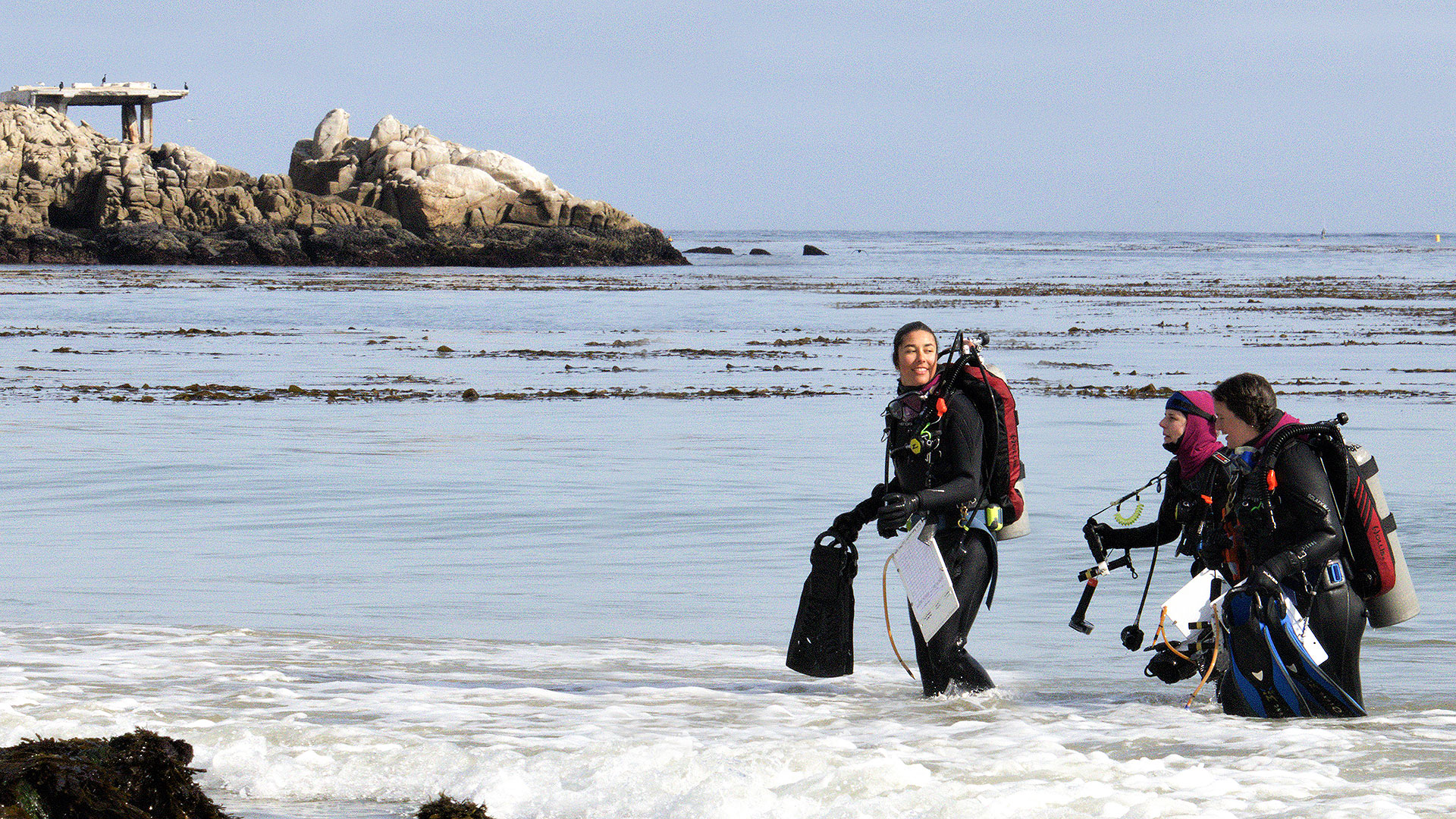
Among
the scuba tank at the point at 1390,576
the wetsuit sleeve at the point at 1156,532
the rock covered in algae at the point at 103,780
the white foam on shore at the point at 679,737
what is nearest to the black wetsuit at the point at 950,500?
the white foam on shore at the point at 679,737

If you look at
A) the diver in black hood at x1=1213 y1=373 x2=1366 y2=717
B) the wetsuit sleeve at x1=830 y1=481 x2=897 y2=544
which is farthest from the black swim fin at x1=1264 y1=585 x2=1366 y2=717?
the wetsuit sleeve at x1=830 y1=481 x2=897 y2=544

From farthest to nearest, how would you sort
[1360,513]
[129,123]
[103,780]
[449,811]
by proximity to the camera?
[129,123] < [1360,513] < [449,811] < [103,780]

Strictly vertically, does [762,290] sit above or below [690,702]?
above

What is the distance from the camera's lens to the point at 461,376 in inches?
872

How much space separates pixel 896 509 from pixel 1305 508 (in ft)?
4.48

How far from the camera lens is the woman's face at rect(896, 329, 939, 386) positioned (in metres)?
5.52

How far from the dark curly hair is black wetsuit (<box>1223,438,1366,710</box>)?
17cm

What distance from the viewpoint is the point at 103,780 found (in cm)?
413

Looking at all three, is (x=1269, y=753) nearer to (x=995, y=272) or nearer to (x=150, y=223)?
(x=995, y=272)

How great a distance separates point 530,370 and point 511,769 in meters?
18.3

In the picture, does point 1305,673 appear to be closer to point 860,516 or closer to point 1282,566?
point 1282,566

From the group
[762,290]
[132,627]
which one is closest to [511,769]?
[132,627]

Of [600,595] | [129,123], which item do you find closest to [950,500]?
[600,595]

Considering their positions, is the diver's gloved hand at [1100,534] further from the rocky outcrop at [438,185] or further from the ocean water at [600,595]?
the rocky outcrop at [438,185]
